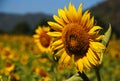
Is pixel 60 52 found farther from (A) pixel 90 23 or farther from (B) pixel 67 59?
(A) pixel 90 23

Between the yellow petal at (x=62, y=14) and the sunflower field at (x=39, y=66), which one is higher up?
the yellow petal at (x=62, y=14)

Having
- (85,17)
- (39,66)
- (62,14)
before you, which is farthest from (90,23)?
(39,66)

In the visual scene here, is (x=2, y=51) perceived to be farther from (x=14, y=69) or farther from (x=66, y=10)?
(x=66, y=10)

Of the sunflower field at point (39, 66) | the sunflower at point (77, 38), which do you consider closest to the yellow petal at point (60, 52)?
the sunflower at point (77, 38)

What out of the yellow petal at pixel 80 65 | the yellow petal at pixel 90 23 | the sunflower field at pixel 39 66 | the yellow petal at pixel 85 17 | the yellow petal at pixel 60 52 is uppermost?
the yellow petal at pixel 85 17

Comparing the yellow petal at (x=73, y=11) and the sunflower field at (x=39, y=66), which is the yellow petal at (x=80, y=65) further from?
the sunflower field at (x=39, y=66)

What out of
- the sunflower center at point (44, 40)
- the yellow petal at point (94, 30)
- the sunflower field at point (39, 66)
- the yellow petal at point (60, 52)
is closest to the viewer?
the yellow petal at point (94, 30)

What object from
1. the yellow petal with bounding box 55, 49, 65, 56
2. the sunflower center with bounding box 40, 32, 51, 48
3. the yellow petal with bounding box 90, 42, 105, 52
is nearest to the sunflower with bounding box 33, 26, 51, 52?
the sunflower center with bounding box 40, 32, 51, 48

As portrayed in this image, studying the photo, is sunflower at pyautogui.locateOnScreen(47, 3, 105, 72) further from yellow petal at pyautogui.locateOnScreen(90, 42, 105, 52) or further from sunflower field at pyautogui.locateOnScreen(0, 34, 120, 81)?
sunflower field at pyautogui.locateOnScreen(0, 34, 120, 81)

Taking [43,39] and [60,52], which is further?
[43,39]
